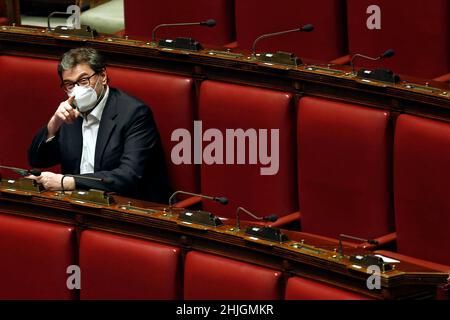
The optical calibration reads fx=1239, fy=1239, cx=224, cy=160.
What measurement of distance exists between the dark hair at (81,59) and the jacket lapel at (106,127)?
31mm

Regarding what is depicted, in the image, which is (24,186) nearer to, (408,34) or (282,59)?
(282,59)

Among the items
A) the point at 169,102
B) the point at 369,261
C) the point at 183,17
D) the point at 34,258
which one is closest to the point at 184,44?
the point at 169,102

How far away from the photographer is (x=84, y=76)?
43.3 inches

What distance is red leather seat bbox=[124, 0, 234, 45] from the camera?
1.26 meters

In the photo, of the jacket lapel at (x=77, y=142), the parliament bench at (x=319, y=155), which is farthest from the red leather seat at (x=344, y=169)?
the jacket lapel at (x=77, y=142)

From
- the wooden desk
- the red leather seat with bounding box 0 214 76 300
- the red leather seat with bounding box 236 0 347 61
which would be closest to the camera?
the wooden desk

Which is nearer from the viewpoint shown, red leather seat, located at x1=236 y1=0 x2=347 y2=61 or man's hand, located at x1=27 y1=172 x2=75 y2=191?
man's hand, located at x1=27 y1=172 x2=75 y2=191

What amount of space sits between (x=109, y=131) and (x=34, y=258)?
0.17 meters

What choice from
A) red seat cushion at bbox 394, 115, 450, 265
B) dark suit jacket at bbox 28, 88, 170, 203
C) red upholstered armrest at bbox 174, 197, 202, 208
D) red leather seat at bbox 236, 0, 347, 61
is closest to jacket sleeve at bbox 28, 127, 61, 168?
dark suit jacket at bbox 28, 88, 170, 203

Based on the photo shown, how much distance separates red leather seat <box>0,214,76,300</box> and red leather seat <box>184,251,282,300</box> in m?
0.11

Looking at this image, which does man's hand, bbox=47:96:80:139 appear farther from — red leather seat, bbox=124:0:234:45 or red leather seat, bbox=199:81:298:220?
red leather seat, bbox=124:0:234:45

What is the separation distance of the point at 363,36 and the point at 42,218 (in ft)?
1.21

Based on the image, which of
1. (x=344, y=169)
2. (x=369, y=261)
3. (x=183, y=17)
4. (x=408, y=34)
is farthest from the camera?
(x=183, y=17)

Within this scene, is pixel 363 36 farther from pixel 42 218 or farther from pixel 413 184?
pixel 42 218
